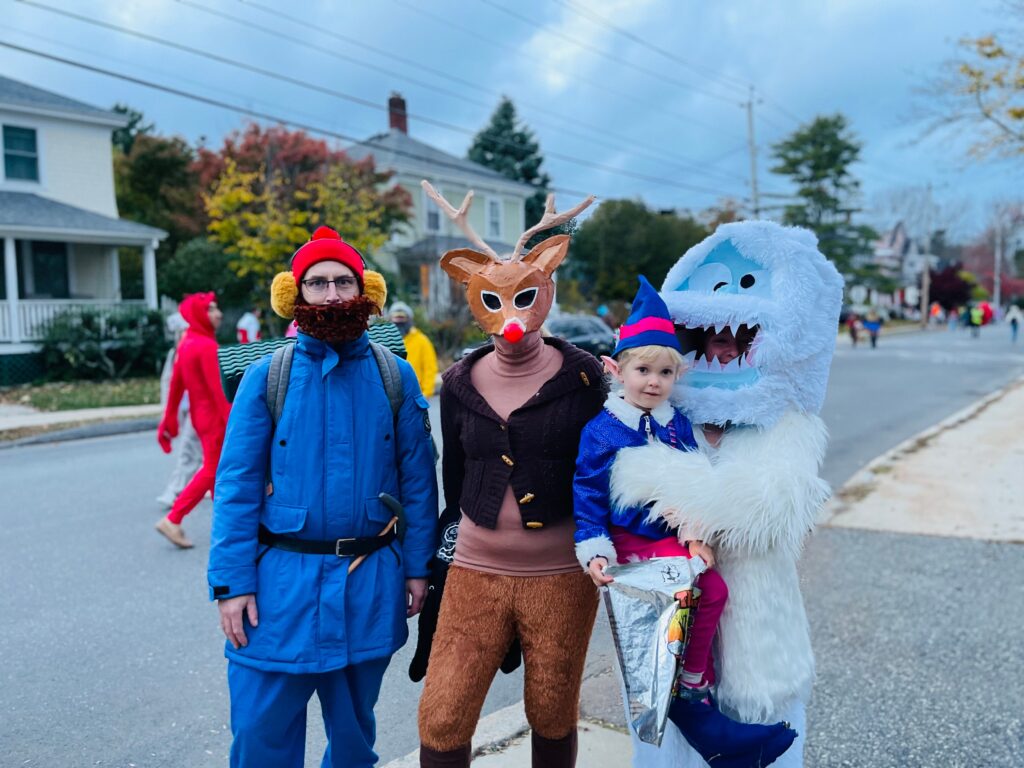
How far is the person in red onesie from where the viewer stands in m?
5.63

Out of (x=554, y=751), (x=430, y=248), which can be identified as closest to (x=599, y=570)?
(x=554, y=751)

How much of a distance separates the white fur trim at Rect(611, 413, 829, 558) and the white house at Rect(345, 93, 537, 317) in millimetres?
17904

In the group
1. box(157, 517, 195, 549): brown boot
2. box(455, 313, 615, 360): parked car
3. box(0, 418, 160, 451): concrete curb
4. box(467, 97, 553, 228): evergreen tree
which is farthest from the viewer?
box(467, 97, 553, 228): evergreen tree

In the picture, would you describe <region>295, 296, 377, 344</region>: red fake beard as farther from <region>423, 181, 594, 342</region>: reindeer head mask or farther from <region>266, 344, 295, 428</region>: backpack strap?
<region>423, 181, 594, 342</region>: reindeer head mask

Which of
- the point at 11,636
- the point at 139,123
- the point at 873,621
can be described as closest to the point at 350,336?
the point at 11,636

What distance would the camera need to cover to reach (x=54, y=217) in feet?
60.2

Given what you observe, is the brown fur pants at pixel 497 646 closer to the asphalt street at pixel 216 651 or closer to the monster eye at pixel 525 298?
the monster eye at pixel 525 298

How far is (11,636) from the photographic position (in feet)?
14.2

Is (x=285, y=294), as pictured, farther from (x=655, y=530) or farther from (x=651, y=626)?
(x=651, y=626)

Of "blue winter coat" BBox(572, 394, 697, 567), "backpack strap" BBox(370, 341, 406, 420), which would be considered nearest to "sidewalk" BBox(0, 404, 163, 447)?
"backpack strap" BBox(370, 341, 406, 420)

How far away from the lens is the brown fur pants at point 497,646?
92.6 inches

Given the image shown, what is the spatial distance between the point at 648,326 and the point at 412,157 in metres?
26.6

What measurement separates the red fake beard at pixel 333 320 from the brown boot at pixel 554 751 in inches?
52.2

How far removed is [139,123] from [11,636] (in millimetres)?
36424
